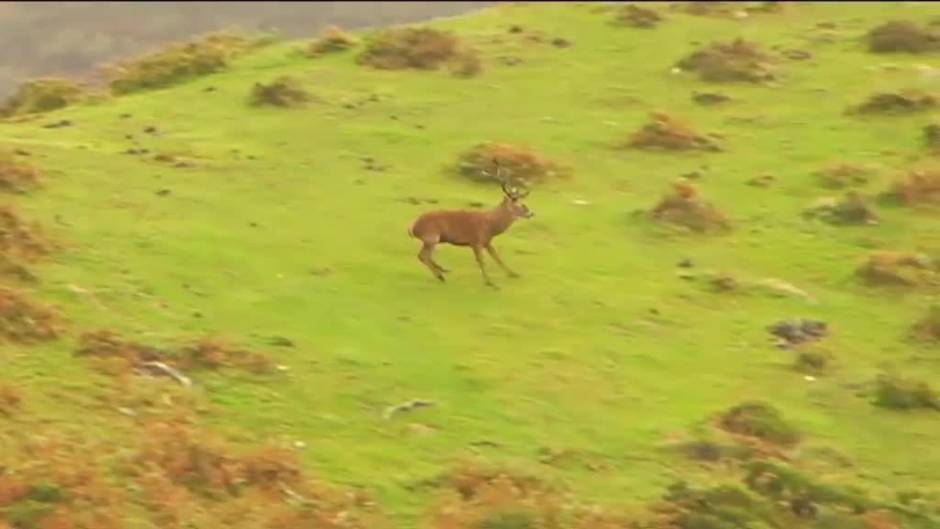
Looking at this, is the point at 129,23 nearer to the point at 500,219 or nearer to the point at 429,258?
the point at 500,219

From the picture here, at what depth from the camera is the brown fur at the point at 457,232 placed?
20438 millimetres

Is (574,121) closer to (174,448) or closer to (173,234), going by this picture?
(173,234)

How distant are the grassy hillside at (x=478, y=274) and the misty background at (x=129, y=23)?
893 centimetres

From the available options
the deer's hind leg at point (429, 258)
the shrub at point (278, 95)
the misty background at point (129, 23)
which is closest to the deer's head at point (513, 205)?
the deer's hind leg at point (429, 258)

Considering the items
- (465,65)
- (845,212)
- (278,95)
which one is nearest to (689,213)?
(845,212)

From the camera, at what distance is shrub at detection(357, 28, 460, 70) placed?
3112cm

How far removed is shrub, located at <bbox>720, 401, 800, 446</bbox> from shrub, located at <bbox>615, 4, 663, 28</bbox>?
18.9 m

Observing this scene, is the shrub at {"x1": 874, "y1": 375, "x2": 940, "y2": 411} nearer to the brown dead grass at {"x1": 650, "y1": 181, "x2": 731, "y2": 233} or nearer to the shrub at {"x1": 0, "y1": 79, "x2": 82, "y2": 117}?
the brown dead grass at {"x1": 650, "y1": 181, "x2": 731, "y2": 233}

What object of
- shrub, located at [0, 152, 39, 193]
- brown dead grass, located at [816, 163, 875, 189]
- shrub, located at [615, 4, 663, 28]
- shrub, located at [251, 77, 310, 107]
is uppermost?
shrub, located at [0, 152, 39, 193]

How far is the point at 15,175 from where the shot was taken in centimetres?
2167

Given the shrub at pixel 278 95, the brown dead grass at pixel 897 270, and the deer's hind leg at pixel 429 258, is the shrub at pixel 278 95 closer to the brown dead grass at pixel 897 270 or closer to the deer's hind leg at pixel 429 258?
the deer's hind leg at pixel 429 258

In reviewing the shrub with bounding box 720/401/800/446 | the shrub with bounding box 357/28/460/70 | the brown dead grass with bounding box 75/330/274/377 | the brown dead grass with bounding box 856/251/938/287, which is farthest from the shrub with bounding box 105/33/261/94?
the shrub with bounding box 720/401/800/446

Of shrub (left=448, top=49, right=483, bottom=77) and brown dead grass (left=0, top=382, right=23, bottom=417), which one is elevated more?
brown dead grass (left=0, top=382, right=23, bottom=417)

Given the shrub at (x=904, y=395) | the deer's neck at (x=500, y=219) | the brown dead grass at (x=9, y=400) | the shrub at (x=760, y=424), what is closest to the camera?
the brown dead grass at (x=9, y=400)
